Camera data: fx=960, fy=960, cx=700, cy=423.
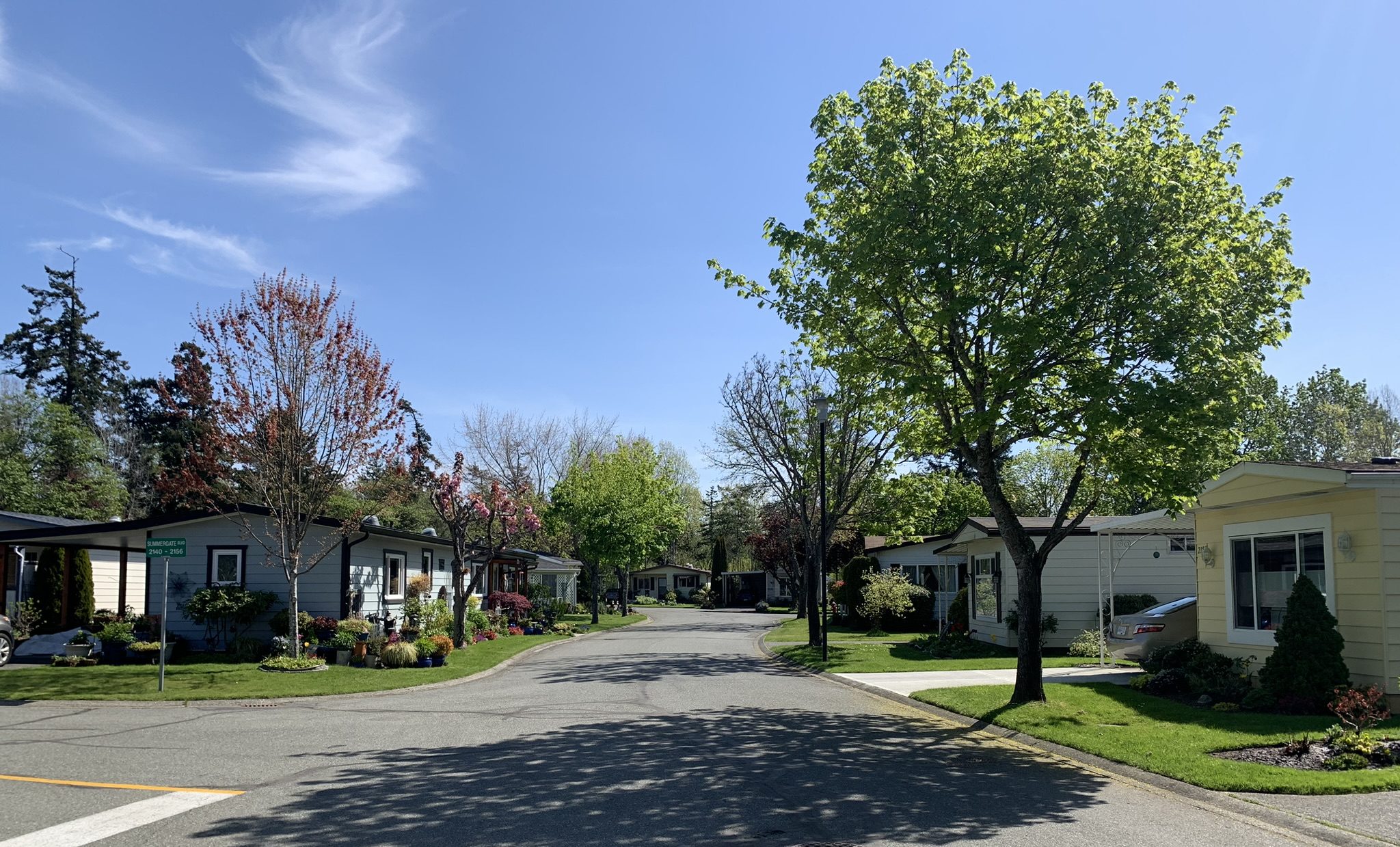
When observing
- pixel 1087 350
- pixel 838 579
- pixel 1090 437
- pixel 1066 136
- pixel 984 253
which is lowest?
pixel 838 579

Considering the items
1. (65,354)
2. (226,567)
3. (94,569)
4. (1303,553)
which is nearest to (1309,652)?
(1303,553)

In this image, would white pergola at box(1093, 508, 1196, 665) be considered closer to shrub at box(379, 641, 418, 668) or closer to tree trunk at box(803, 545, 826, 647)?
tree trunk at box(803, 545, 826, 647)

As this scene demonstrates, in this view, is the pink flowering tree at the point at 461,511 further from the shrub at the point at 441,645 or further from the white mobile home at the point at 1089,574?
the white mobile home at the point at 1089,574

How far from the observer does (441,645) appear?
22.8m

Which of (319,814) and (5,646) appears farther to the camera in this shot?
(5,646)

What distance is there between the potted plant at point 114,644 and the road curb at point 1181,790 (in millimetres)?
17517

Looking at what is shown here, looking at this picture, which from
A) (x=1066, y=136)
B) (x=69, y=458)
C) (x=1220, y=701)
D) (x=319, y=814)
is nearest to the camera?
(x=319, y=814)

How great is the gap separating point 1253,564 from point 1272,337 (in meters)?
4.97

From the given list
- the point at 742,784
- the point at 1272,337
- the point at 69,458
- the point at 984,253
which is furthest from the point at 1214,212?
the point at 69,458

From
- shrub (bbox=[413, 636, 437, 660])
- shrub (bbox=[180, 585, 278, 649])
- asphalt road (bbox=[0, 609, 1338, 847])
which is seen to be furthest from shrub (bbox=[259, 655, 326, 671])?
asphalt road (bbox=[0, 609, 1338, 847])

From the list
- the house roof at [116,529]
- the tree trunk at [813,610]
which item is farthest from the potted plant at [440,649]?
the tree trunk at [813,610]

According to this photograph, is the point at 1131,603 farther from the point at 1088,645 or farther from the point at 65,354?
the point at 65,354

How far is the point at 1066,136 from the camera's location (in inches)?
517

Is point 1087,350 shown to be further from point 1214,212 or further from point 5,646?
point 5,646
